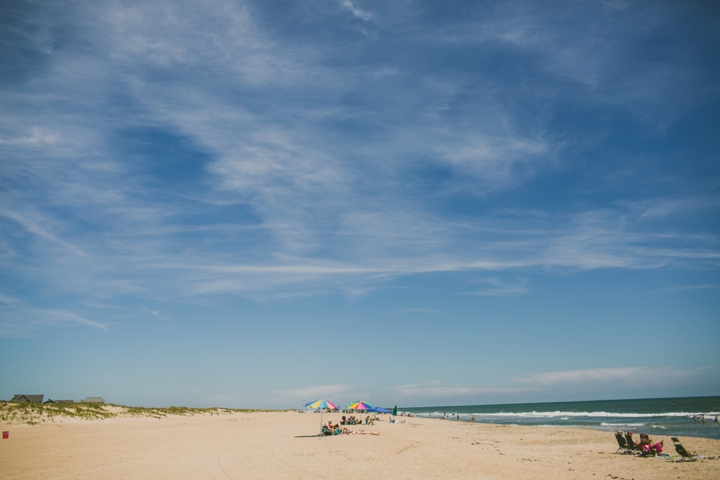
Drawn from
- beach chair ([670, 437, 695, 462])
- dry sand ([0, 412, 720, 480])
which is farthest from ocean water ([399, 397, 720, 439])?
beach chair ([670, 437, 695, 462])

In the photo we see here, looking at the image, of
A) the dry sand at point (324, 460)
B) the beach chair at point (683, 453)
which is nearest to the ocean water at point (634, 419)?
the dry sand at point (324, 460)

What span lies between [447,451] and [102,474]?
13931 millimetres

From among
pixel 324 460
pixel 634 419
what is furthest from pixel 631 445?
pixel 634 419

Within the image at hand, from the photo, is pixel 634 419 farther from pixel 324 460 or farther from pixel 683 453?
pixel 324 460

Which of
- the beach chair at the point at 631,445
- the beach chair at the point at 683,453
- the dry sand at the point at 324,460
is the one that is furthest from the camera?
the beach chair at the point at 631,445

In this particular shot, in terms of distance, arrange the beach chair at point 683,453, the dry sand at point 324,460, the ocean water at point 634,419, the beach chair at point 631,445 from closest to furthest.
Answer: the dry sand at point 324,460
the beach chair at point 683,453
the beach chair at point 631,445
the ocean water at point 634,419

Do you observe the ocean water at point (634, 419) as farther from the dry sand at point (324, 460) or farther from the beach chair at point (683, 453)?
the beach chair at point (683, 453)

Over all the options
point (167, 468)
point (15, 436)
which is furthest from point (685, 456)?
point (15, 436)

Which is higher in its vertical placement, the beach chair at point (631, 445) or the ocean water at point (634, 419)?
the beach chair at point (631, 445)

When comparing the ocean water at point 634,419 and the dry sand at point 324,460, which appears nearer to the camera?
the dry sand at point 324,460

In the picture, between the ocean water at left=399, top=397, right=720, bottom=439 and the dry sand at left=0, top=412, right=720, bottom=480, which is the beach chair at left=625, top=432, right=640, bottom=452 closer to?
the dry sand at left=0, top=412, right=720, bottom=480

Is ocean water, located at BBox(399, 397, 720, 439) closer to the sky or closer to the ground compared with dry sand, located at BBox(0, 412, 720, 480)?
closer to the ground

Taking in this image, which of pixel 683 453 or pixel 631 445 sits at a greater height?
pixel 683 453

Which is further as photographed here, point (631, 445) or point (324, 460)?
point (631, 445)
